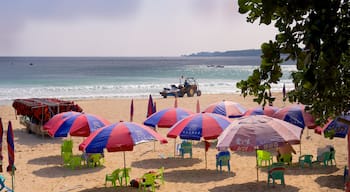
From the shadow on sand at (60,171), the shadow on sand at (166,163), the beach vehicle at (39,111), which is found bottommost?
the shadow on sand at (60,171)

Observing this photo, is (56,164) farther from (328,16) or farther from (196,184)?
(328,16)

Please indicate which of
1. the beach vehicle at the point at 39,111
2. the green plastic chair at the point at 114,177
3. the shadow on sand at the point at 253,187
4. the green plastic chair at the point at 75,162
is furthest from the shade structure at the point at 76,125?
the beach vehicle at the point at 39,111

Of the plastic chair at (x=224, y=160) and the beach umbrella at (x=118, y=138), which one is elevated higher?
the beach umbrella at (x=118, y=138)

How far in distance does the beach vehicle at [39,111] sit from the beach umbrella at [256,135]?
31.7 feet

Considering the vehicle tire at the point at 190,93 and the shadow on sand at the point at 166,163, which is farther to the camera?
the vehicle tire at the point at 190,93

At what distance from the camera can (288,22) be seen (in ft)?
8.21

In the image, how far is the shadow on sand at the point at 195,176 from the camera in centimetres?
1038

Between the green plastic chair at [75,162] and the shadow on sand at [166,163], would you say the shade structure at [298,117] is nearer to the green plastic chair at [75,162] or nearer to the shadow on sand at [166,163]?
the shadow on sand at [166,163]

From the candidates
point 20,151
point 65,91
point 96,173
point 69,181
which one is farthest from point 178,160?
point 65,91

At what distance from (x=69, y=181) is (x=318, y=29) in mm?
9535

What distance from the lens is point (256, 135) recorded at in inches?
348

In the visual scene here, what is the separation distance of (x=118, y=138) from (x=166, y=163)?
3.68 m

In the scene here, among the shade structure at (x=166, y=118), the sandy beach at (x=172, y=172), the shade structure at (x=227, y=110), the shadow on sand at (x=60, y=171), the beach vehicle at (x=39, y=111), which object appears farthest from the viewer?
the beach vehicle at (x=39, y=111)

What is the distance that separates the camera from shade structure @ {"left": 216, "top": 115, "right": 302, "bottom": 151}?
8727mm
